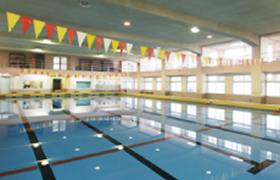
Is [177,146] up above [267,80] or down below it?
below

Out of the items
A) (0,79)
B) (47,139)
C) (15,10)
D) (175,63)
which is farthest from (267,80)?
(0,79)

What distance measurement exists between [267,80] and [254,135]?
28.2 feet

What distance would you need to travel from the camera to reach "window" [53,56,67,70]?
64.2 feet

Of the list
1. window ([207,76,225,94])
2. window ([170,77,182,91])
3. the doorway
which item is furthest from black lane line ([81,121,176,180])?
the doorway

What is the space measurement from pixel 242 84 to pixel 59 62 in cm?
1824

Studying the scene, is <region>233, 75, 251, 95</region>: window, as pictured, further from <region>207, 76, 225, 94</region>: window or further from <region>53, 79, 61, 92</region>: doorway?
<region>53, 79, 61, 92</region>: doorway

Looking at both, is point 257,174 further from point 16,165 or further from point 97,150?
point 16,165

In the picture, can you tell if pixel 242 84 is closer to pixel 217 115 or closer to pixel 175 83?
pixel 175 83

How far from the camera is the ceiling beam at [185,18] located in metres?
5.56

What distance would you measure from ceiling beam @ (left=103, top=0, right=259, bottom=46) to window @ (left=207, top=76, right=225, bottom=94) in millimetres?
4547

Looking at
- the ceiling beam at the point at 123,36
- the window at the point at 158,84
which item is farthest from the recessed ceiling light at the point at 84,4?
the window at the point at 158,84

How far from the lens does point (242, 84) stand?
12758 millimetres

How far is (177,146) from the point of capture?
141 inches

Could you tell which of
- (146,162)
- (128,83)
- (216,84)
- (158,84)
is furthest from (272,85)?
(128,83)
